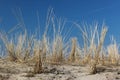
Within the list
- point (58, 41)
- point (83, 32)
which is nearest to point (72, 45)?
point (58, 41)

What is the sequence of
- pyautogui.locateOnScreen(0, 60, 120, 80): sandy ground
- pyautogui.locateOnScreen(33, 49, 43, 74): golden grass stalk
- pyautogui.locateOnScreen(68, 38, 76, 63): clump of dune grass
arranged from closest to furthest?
1. pyautogui.locateOnScreen(0, 60, 120, 80): sandy ground
2. pyautogui.locateOnScreen(33, 49, 43, 74): golden grass stalk
3. pyautogui.locateOnScreen(68, 38, 76, 63): clump of dune grass

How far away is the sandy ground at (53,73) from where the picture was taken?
4660 millimetres

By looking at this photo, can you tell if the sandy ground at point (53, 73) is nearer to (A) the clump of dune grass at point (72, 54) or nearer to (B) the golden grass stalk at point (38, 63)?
(B) the golden grass stalk at point (38, 63)

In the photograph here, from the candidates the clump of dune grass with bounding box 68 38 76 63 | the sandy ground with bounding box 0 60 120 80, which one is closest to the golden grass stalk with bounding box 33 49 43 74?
the sandy ground with bounding box 0 60 120 80

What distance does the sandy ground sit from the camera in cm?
466

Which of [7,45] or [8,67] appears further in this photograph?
[7,45]

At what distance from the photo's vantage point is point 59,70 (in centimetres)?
513

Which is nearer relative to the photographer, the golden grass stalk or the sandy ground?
the sandy ground

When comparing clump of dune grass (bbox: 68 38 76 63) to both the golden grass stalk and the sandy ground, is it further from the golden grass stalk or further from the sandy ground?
the golden grass stalk

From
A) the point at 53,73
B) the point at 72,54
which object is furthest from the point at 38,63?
the point at 72,54

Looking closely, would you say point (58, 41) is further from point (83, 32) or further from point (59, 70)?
point (59, 70)

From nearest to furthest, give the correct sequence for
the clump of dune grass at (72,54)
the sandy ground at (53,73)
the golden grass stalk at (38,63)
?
the sandy ground at (53,73)
the golden grass stalk at (38,63)
the clump of dune grass at (72,54)

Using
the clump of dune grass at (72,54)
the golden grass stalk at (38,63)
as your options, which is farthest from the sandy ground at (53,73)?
the clump of dune grass at (72,54)

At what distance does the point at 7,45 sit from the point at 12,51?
151 millimetres
